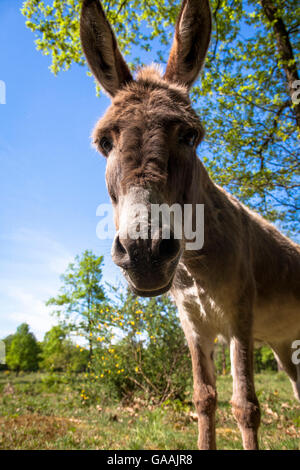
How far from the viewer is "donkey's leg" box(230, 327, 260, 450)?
2217 mm

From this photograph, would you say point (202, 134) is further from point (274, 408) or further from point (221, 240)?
point (274, 408)

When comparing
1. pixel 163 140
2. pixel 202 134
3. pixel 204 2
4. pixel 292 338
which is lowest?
pixel 292 338

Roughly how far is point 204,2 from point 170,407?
21.4 ft

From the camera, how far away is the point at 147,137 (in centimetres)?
169

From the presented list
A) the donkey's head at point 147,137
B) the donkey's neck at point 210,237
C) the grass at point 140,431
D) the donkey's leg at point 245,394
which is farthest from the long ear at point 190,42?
the grass at point 140,431

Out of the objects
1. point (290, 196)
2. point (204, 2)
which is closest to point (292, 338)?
point (204, 2)

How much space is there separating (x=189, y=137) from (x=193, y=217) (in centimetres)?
64

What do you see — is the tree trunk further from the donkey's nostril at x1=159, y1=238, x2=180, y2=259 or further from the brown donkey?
the donkey's nostril at x1=159, y1=238, x2=180, y2=259

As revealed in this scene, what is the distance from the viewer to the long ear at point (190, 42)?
221 cm

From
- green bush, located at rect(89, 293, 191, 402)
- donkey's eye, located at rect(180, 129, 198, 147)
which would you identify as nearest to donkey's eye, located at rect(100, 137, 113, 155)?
donkey's eye, located at rect(180, 129, 198, 147)

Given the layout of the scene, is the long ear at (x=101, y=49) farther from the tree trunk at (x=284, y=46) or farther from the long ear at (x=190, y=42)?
the tree trunk at (x=284, y=46)

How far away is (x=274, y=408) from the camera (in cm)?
610

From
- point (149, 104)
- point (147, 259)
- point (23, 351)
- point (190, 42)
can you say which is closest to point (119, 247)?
point (147, 259)
